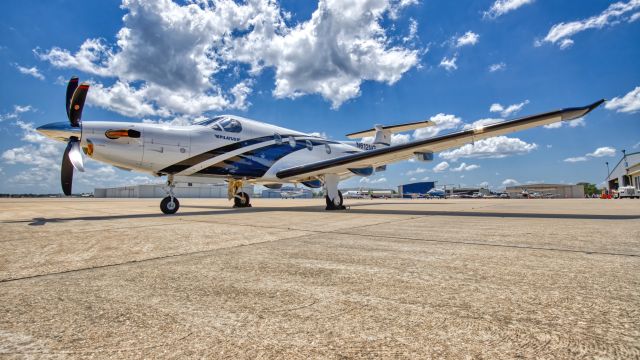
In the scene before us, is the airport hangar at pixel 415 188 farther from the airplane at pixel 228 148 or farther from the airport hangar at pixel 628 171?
the airplane at pixel 228 148

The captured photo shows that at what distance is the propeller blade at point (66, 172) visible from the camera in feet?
28.2

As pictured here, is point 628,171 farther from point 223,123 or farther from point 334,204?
point 223,123

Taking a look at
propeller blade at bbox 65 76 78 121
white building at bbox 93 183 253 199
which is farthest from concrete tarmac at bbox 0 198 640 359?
white building at bbox 93 183 253 199

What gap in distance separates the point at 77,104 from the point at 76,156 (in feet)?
5.56

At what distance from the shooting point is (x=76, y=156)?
8398 mm

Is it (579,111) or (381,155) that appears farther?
(381,155)

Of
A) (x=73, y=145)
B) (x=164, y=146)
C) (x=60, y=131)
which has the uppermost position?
(x=60, y=131)

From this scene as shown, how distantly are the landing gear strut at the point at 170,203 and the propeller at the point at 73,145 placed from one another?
251cm

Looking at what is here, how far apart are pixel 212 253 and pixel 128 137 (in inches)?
307

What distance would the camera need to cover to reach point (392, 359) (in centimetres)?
112

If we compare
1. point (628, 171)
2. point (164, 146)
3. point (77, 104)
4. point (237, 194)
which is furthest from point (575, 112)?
point (628, 171)

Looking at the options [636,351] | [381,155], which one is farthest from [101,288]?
[381,155]

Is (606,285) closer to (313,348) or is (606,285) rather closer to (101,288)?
(313,348)

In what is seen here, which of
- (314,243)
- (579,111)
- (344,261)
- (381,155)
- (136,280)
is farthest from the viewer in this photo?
(381,155)
